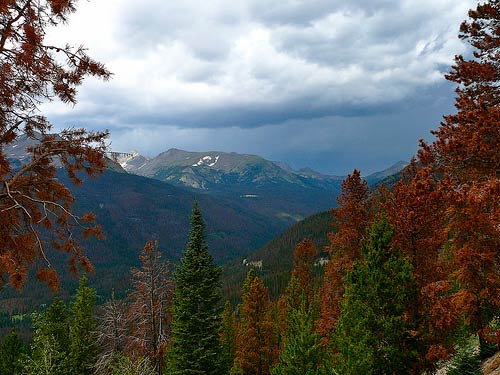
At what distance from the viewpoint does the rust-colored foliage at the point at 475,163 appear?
12914mm

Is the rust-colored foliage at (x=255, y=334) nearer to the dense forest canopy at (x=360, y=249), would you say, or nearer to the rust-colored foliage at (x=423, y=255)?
the dense forest canopy at (x=360, y=249)

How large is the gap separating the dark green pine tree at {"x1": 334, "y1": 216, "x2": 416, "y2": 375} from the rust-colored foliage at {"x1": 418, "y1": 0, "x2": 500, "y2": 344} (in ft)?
8.98

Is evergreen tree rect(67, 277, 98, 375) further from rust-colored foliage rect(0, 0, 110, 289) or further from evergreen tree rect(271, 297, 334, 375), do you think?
rust-colored foliage rect(0, 0, 110, 289)

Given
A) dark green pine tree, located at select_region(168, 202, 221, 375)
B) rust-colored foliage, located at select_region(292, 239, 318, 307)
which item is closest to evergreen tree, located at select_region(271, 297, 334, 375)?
dark green pine tree, located at select_region(168, 202, 221, 375)


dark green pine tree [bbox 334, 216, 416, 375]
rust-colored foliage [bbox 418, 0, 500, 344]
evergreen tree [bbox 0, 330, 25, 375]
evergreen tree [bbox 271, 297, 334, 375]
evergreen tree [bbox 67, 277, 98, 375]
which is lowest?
evergreen tree [bbox 0, 330, 25, 375]

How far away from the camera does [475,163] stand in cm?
1421

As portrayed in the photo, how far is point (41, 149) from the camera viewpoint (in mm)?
9328

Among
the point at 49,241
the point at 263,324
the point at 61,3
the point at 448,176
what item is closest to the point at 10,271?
the point at 49,241

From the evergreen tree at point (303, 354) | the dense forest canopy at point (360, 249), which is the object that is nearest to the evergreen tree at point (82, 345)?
the dense forest canopy at point (360, 249)

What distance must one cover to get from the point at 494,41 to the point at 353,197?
37.0ft

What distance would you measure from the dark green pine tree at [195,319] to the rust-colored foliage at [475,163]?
56.7 feet

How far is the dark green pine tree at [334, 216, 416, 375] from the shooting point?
671 inches

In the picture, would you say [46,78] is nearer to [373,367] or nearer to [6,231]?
[6,231]

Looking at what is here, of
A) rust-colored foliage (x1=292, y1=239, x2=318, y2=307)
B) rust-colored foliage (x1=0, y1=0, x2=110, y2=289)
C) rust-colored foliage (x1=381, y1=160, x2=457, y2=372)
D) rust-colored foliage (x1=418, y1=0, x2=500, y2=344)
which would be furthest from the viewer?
rust-colored foliage (x1=292, y1=239, x2=318, y2=307)
